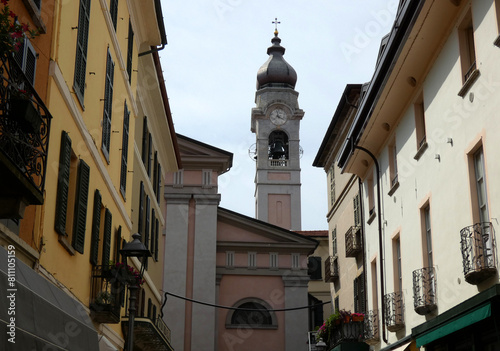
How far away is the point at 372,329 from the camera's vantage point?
20609 millimetres

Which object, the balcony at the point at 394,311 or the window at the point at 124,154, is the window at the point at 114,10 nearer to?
the window at the point at 124,154

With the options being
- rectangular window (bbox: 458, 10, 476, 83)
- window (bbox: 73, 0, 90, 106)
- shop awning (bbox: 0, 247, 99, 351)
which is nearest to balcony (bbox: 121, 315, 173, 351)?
window (bbox: 73, 0, 90, 106)

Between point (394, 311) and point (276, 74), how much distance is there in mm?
62655

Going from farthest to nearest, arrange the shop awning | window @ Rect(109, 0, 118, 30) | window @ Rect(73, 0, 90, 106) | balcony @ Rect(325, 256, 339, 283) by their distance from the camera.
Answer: balcony @ Rect(325, 256, 339, 283) → window @ Rect(109, 0, 118, 30) → window @ Rect(73, 0, 90, 106) → the shop awning

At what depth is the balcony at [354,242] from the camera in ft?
77.2

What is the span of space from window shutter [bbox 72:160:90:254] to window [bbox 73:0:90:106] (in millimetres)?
1155

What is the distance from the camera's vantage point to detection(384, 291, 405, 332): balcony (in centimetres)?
1759

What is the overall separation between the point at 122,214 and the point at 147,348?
680cm

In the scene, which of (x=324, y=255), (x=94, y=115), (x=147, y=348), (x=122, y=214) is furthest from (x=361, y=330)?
(x=324, y=255)

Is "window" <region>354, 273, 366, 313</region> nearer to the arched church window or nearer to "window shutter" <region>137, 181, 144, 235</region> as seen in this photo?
"window shutter" <region>137, 181, 144, 235</region>

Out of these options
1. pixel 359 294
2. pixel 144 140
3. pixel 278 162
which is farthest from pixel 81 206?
pixel 278 162

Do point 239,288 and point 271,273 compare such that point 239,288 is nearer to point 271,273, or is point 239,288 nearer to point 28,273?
point 271,273

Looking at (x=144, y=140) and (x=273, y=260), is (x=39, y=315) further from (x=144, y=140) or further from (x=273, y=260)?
(x=273, y=260)

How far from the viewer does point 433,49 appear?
14883 millimetres
